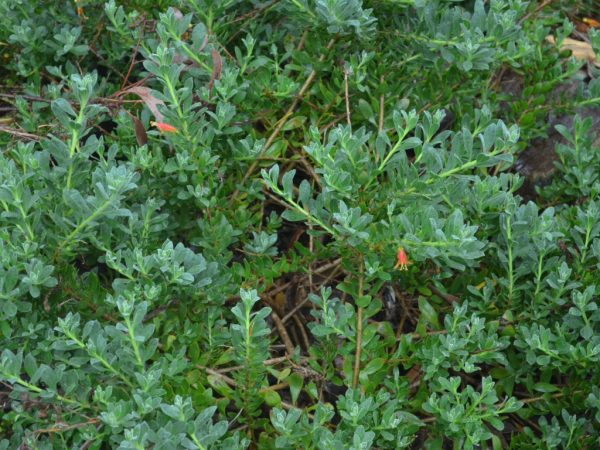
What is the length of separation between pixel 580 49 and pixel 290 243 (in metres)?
1.48

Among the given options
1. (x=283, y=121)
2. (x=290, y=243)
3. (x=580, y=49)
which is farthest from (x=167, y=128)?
(x=580, y=49)

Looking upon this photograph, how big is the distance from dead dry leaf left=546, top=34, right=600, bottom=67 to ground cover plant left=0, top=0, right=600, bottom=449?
1.18 feet

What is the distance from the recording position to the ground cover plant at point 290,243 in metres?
2.17

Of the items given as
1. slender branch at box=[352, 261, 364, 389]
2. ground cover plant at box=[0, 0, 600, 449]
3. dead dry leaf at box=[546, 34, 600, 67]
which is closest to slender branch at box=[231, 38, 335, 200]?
ground cover plant at box=[0, 0, 600, 449]

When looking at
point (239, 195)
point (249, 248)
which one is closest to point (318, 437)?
point (249, 248)

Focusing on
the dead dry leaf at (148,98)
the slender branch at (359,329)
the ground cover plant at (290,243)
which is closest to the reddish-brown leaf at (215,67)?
the ground cover plant at (290,243)

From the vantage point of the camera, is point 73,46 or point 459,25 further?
point 73,46

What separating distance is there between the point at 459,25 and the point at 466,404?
3.79ft

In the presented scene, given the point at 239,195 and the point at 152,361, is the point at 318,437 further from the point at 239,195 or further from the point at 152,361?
the point at 239,195

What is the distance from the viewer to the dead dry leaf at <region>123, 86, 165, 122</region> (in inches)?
105

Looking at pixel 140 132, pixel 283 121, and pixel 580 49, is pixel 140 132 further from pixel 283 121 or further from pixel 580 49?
pixel 580 49

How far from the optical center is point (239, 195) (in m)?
2.67

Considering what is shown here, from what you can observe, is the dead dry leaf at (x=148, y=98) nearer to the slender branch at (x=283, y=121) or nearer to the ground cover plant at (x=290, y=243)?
A: the ground cover plant at (x=290, y=243)

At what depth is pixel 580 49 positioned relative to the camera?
349 centimetres
